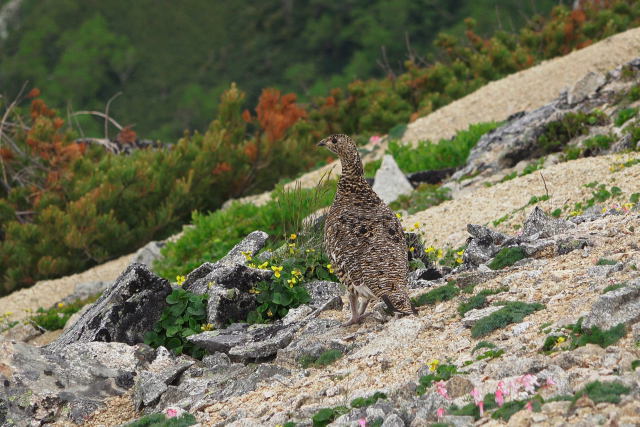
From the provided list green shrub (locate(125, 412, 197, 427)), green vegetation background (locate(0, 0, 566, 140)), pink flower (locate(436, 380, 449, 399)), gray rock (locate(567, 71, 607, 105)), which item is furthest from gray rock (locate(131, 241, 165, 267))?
green vegetation background (locate(0, 0, 566, 140))

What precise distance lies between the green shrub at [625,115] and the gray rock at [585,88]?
1837 millimetres

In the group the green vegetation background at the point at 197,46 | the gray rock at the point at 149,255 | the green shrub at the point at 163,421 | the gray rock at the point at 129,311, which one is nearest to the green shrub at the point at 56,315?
the gray rock at the point at 149,255

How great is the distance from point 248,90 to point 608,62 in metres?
50.6

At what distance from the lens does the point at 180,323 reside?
8.56 m

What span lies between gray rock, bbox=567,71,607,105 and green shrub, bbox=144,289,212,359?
30.5 ft

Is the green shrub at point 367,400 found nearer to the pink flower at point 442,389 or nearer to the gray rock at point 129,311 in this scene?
the pink flower at point 442,389

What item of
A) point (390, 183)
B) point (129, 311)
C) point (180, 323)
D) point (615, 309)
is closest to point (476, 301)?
point (615, 309)

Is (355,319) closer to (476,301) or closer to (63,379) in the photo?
(476,301)

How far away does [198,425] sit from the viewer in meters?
6.26

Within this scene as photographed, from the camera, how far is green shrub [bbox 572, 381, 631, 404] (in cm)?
479

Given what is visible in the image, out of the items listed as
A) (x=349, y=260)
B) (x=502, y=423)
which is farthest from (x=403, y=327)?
(x=502, y=423)

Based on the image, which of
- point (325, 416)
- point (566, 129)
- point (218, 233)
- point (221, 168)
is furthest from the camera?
point (221, 168)

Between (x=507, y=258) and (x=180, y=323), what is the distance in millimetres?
2910

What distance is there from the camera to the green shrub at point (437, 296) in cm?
761
